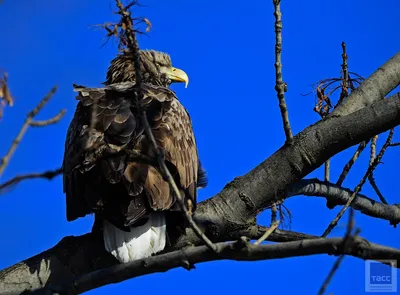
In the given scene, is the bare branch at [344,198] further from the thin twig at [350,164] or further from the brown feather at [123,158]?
the brown feather at [123,158]

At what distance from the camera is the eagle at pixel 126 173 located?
4.95 meters

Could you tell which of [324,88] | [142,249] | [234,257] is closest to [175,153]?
[142,249]

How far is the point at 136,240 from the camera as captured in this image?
5012 mm

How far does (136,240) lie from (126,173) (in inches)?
18.6

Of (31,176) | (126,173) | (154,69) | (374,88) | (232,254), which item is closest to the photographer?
(31,176)

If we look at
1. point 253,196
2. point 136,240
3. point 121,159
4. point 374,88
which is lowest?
point 136,240

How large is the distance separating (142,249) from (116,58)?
3.86m

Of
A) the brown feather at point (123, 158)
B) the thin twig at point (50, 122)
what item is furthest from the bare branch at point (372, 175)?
the thin twig at point (50, 122)

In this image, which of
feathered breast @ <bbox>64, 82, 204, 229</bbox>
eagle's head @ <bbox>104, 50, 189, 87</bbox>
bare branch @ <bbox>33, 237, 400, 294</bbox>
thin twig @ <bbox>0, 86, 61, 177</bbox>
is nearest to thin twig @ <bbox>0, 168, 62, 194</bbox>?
thin twig @ <bbox>0, 86, 61, 177</bbox>

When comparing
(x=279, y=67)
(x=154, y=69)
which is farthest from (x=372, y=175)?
(x=154, y=69)

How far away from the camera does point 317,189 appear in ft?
18.3

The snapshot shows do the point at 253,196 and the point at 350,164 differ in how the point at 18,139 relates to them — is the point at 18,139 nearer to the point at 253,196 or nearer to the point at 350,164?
the point at 253,196

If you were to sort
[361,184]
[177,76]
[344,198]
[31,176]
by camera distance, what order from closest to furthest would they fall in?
1. [31,176]
2. [361,184]
3. [344,198]
4. [177,76]

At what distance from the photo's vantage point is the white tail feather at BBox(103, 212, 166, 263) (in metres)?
4.92
